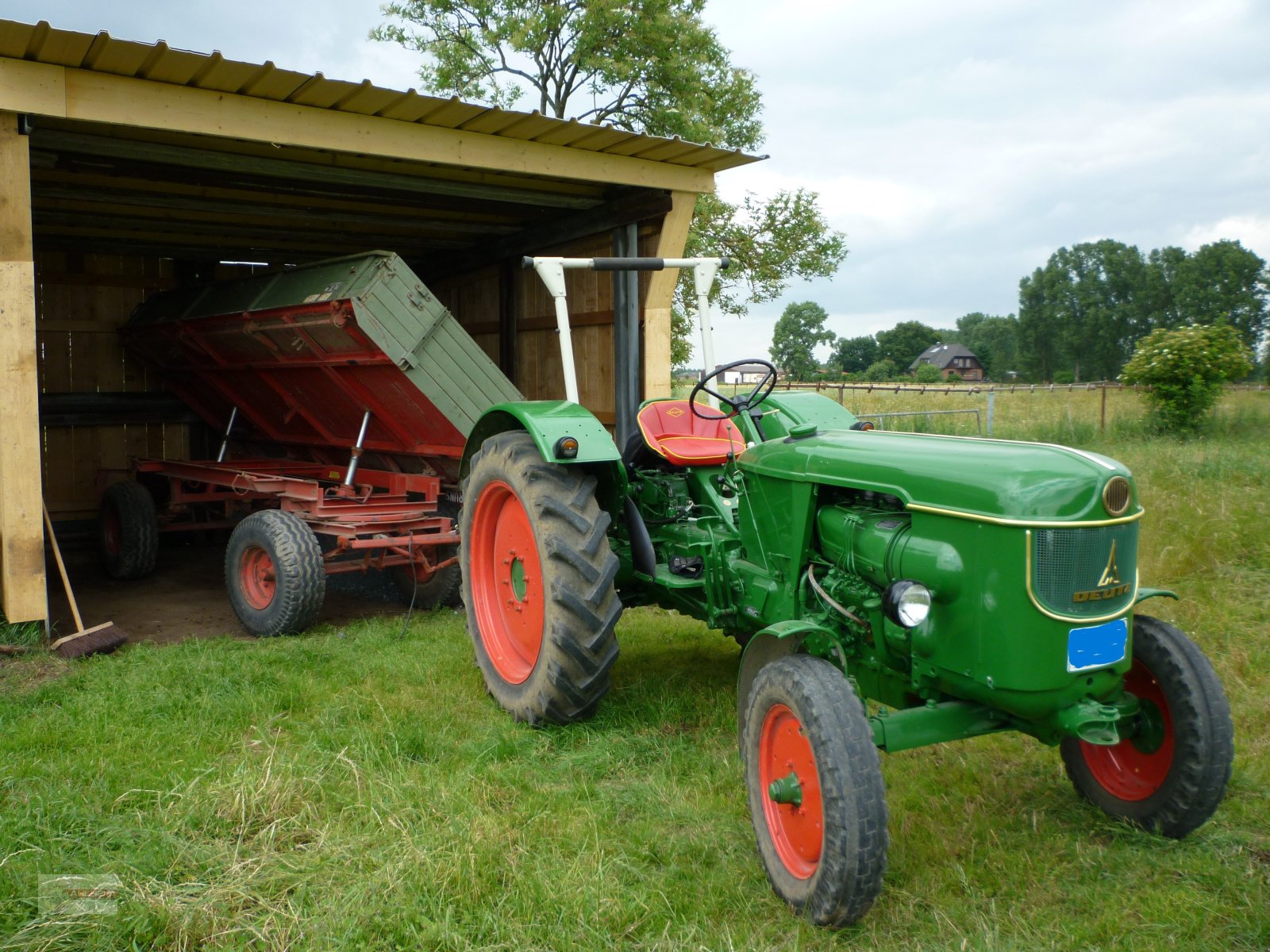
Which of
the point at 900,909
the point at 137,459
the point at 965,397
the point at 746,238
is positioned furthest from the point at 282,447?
the point at 965,397

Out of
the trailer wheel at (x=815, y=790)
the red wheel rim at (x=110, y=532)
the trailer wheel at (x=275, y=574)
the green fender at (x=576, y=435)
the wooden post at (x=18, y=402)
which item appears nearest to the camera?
the trailer wheel at (x=815, y=790)

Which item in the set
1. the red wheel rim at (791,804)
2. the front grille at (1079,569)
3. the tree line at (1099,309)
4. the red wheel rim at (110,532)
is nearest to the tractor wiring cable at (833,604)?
the red wheel rim at (791,804)

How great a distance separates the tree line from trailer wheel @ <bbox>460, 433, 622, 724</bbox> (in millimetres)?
23292

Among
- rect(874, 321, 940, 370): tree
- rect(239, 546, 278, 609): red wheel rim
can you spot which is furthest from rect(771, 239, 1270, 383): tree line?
rect(239, 546, 278, 609): red wheel rim

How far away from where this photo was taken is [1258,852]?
8.77 feet

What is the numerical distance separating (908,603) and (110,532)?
6531 millimetres

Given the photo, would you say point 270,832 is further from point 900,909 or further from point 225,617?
point 225,617

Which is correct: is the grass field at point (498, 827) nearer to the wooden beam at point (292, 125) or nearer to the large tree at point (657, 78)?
the wooden beam at point (292, 125)

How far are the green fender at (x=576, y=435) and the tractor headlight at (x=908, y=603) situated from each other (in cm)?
151

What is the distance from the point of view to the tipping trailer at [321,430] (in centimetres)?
535

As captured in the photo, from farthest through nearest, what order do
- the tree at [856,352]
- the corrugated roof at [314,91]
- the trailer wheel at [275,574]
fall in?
the tree at [856,352] < the trailer wheel at [275,574] < the corrugated roof at [314,91]

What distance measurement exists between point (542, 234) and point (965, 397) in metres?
15.0

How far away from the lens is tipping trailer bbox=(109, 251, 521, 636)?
17.5ft

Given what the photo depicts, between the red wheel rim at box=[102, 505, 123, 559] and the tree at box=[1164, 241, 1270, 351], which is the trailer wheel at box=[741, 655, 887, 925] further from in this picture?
the tree at box=[1164, 241, 1270, 351]
